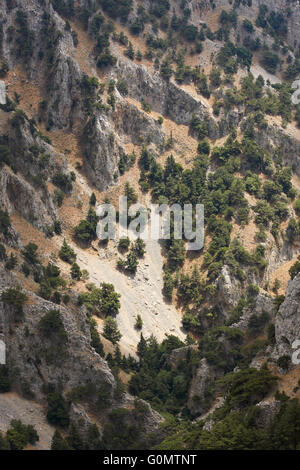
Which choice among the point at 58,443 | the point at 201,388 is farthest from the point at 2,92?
the point at 58,443

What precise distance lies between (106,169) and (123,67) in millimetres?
29459

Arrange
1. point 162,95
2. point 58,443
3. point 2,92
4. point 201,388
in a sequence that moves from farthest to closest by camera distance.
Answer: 1. point 162,95
2. point 2,92
3. point 201,388
4. point 58,443

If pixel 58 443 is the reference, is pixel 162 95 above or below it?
above

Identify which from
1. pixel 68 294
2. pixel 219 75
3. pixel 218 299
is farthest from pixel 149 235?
pixel 219 75

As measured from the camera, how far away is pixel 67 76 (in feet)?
428

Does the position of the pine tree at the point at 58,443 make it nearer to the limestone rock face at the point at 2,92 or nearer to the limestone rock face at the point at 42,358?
the limestone rock face at the point at 42,358

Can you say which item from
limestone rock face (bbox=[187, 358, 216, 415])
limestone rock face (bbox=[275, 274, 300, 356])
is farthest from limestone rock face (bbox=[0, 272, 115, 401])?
limestone rock face (bbox=[275, 274, 300, 356])

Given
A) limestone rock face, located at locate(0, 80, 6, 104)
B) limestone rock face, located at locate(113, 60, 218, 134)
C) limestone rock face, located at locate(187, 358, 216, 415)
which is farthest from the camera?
limestone rock face, located at locate(113, 60, 218, 134)

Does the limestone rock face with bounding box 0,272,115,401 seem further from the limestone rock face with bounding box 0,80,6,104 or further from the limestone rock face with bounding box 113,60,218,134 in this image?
the limestone rock face with bounding box 113,60,218,134

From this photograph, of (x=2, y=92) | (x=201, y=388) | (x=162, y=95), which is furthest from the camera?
(x=162, y=95)

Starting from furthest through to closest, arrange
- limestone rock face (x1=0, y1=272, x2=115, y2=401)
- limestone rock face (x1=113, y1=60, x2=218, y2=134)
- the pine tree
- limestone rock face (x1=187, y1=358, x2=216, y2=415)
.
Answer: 1. limestone rock face (x1=113, y1=60, x2=218, y2=134)
2. limestone rock face (x1=187, y1=358, x2=216, y2=415)
3. limestone rock face (x1=0, y1=272, x2=115, y2=401)
4. the pine tree

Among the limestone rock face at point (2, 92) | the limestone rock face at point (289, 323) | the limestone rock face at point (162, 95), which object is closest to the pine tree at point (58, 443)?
the limestone rock face at point (289, 323)

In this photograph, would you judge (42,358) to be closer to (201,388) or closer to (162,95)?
(201,388)

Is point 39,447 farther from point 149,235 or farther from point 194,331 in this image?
point 149,235
